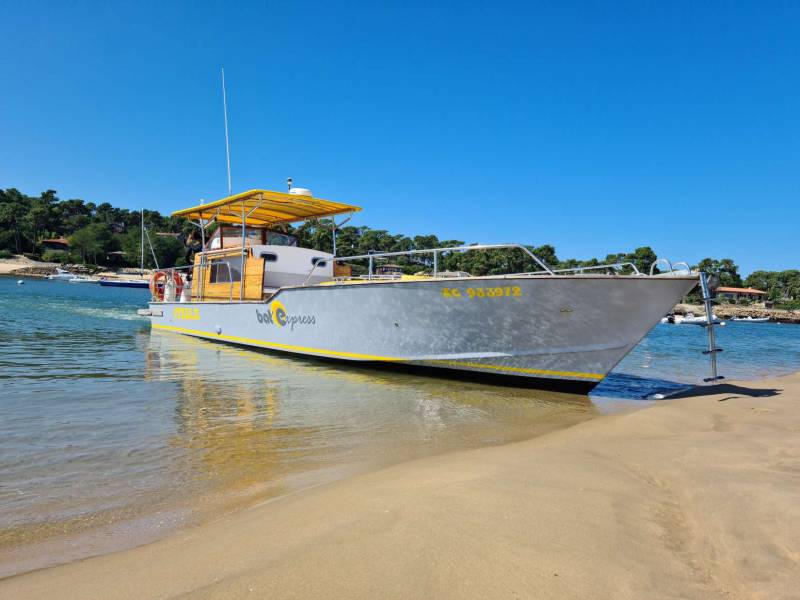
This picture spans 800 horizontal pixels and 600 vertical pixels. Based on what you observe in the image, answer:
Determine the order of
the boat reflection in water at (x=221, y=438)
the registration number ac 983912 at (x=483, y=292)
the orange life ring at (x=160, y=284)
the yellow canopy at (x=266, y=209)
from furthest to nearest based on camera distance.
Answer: the orange life ring at (x=160, y=284) → the yellow canopy at (x=266, y=209) → the registration number ac 983912 at (x=483, y=292) → the boat reflection in water at (x=221, y=438)

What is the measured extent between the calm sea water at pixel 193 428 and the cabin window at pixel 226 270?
9.79 ft

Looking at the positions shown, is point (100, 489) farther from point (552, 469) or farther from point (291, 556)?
point (552, 469)

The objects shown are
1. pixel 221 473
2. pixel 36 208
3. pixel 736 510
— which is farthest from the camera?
pixel 36 208

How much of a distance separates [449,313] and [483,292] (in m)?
0.78

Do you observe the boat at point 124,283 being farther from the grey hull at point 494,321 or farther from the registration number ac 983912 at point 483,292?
the registration number ac 983912 at point 483,292

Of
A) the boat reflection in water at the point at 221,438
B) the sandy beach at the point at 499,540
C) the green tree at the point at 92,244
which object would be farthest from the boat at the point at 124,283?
the sandy beach at the point at 499,540

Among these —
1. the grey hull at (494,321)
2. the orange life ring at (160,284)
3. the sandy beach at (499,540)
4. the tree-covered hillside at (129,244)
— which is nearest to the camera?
the sandy beach at (499,540)

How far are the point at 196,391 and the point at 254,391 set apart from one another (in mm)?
870

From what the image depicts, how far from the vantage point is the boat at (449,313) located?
23.9 feet

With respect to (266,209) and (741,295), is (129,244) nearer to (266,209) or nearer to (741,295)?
(266,209)

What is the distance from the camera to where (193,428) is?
5098mm

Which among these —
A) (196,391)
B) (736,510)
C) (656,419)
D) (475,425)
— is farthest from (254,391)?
(736,510)

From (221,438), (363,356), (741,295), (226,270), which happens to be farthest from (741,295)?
(221,438)

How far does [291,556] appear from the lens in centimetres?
207
